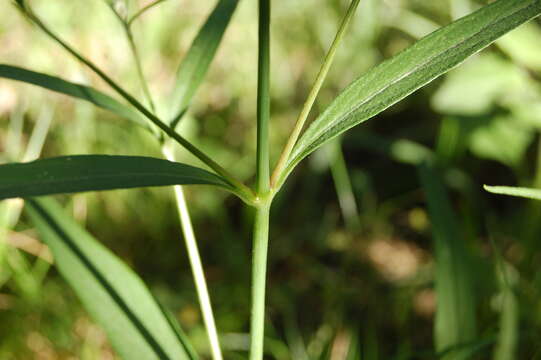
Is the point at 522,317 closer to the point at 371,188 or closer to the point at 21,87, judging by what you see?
the point at 371,188

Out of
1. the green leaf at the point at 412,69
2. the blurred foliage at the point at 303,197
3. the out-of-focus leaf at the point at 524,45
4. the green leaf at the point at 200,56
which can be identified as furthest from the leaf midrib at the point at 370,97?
the out-of-focus leaf at the point at 524,45

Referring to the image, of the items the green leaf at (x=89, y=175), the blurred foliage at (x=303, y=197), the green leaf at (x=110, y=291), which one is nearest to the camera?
the green leaf at (x=89, y=175)

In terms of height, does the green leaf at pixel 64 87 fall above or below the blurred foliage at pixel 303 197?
below

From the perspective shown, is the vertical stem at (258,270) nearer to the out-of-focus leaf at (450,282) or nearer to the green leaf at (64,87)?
the green leaf at (64,87)

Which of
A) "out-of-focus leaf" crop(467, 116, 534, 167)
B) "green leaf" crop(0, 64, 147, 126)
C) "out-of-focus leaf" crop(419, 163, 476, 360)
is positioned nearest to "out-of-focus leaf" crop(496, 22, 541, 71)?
"out-of-focus leaf" crop(467, 116, 534, 167)

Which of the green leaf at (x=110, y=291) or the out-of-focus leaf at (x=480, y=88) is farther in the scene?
the out-of-focus leaf at (x=480, y=88)

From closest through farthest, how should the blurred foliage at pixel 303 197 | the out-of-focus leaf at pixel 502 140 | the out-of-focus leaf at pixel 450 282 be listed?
the out-of-focus leaf at pixel 450 282 → the blurred foliage at pixel 303 197 → the out-of-focus leaf at pixel 502 140

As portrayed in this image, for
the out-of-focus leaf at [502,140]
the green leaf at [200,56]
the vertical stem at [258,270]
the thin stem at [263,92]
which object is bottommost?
the vertical stem at [258,270]
